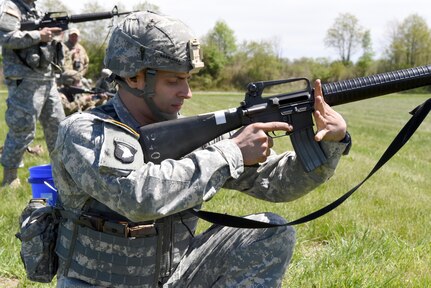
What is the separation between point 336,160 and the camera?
307cm

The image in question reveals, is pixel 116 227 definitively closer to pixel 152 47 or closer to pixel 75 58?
pixel 152 47

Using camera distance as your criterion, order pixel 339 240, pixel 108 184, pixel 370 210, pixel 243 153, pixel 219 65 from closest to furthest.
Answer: pixel 108 184 < pixel 243 153 < pixel 339 240 < pixel 370 210 < pixel 219 65

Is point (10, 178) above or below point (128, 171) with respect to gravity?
below

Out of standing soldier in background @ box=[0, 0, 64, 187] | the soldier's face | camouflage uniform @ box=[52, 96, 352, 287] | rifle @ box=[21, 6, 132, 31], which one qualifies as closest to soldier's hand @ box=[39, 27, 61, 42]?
standing soldier in background @ box=[0, 0, 64, 187]

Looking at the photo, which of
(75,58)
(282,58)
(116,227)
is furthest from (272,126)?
(282,58)

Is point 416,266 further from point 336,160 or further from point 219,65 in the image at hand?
point 219,65

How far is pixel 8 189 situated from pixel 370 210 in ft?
12.9

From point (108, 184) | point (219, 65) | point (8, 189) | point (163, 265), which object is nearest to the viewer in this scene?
point (108, 184)

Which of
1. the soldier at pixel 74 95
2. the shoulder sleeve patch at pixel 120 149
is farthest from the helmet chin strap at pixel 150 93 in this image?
the soldier at pixel 74 95

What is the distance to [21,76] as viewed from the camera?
6.90 metres

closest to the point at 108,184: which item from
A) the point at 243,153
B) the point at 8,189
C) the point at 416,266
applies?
the point at 243,153

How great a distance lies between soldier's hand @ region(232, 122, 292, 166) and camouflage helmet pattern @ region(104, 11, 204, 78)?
45 cm

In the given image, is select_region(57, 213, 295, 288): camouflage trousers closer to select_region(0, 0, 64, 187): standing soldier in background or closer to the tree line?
select_region(0, 0, 64, 187): standing soldier in background

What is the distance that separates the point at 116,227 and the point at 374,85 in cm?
171
